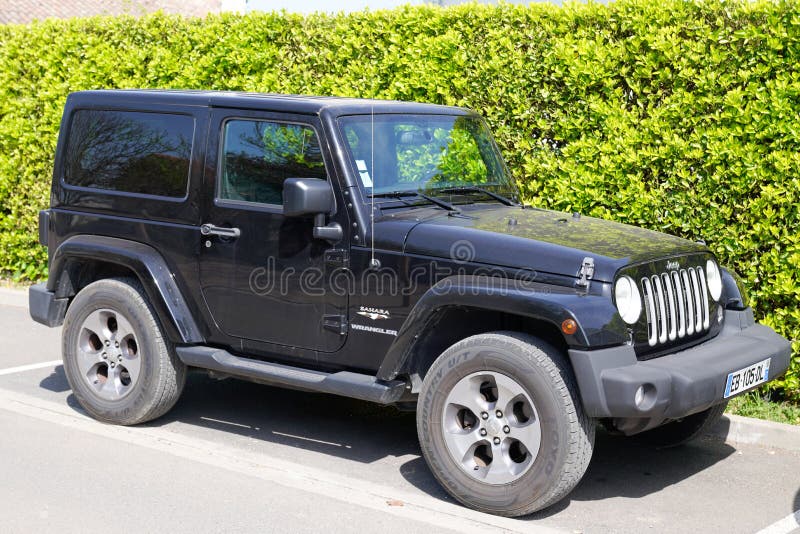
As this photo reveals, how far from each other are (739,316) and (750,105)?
69.7 inches

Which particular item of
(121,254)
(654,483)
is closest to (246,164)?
→ (121,254)

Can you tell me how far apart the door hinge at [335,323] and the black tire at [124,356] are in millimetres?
1159

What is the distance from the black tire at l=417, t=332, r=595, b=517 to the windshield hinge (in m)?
0.36

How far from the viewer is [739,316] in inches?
229

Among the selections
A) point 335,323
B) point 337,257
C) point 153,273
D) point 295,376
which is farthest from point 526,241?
point 153,273

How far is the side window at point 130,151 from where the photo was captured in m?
6.23

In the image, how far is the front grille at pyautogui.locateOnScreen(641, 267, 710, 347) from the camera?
5.11 m

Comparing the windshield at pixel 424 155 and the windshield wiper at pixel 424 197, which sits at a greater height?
the windshield at pixel 424 155

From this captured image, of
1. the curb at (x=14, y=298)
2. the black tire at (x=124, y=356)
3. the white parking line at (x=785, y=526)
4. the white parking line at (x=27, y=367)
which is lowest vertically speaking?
the curb at (x=14, y=298)

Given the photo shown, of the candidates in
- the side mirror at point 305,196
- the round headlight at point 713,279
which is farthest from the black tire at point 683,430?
the side mirror at point 305,196

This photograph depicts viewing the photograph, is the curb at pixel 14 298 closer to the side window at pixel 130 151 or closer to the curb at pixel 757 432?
the side window at pixel 130 151

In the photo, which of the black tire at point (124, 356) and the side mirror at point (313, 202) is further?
the black tire at point (124, 356)

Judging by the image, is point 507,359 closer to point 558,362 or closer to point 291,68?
point 558,362

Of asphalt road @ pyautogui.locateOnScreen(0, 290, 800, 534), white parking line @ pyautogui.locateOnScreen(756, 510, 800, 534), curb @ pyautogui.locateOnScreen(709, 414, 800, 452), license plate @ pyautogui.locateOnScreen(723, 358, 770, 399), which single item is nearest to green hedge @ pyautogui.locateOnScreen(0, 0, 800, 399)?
curb @ pyautogui.locateOnScreen(709, 414, 800, 452)
